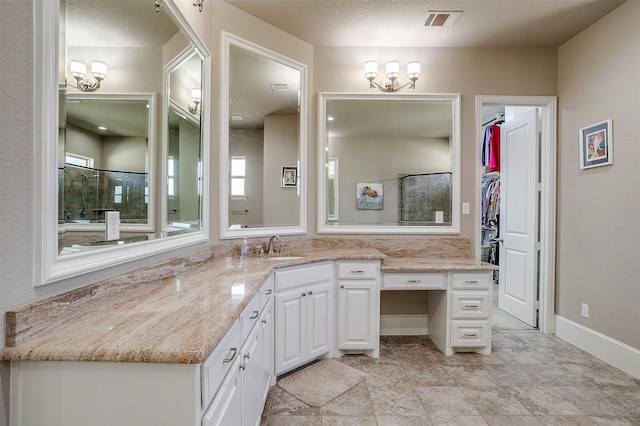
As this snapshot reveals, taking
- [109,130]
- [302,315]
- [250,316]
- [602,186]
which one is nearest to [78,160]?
[109,130]

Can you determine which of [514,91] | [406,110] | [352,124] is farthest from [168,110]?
[514,91]

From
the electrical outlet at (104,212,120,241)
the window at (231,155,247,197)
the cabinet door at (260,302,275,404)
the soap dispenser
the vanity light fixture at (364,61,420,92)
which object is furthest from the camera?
the vanity light fixture at (364,61,420,92)

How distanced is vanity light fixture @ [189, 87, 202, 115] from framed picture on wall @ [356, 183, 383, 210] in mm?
1539

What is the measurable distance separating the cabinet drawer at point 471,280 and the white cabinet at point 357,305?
66cm

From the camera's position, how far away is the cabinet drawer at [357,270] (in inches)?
97.5

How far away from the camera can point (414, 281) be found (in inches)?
102

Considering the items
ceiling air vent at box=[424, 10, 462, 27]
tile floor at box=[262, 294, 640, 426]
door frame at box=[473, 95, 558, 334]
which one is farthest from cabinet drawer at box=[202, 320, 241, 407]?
ceiling air vent at box=[424, 10, 462, 27]

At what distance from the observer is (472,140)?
3004mm

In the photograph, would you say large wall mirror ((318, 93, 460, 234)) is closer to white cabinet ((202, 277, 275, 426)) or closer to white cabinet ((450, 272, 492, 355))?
white cabinet ((450, 272, 492, 355))

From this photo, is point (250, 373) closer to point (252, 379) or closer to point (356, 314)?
point (252, 379)

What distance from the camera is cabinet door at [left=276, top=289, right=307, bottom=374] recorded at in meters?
2.04

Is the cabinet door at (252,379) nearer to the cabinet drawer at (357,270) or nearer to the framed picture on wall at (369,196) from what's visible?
the cabinet drawer at (357,270)

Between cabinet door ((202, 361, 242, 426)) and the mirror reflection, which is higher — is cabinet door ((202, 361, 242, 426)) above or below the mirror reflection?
below

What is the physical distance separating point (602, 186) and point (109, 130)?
3.39m
